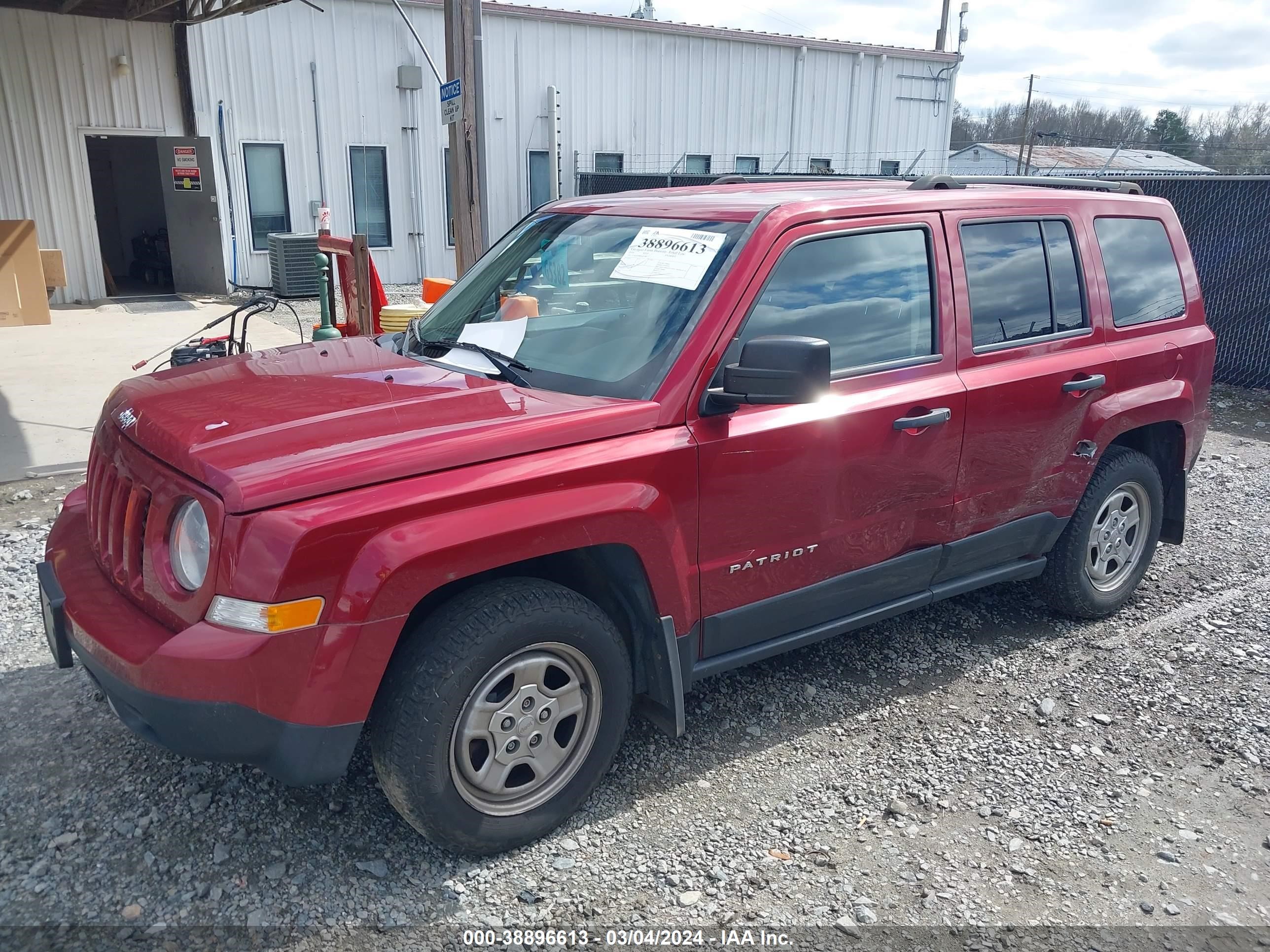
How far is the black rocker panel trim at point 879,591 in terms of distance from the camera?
10.7 feet

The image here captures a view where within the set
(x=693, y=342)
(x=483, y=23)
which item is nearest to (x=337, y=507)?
(x=693, y=342)

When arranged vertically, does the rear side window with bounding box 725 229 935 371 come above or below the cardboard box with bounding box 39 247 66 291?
above

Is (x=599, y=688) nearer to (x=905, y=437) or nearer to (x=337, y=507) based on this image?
(x=337, y=507)

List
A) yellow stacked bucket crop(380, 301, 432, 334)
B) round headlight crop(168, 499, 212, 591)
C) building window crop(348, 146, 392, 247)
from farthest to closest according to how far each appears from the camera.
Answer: building window crop(348, 146, 392, 247) → yellow stacked bucket crop(380, 301, 432, 334) → round headlight crop(168, 499, 212, 591)

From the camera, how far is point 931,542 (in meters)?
3.77

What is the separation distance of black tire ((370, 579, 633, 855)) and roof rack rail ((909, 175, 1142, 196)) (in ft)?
7.57

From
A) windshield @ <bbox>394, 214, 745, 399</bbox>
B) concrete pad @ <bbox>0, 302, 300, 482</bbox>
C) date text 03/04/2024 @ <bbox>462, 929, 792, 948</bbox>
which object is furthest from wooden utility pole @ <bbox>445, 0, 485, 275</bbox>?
date text 03/04/2024 @ <bbox>462, 929, 792, 948</bbox>

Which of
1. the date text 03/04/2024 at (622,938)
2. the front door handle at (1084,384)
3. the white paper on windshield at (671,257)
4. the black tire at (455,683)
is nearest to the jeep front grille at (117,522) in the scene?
the black tire at (455,683)

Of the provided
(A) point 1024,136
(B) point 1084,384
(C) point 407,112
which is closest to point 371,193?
(C) point 407,112

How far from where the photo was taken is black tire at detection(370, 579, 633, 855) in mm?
2604

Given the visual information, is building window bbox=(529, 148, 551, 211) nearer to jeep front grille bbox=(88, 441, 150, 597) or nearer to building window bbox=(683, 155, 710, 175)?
building window bbox=(683, 155, 710, 175)

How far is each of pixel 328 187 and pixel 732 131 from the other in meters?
8.61

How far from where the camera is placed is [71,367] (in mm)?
9734

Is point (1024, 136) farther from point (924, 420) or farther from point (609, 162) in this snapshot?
point (924, 420)
